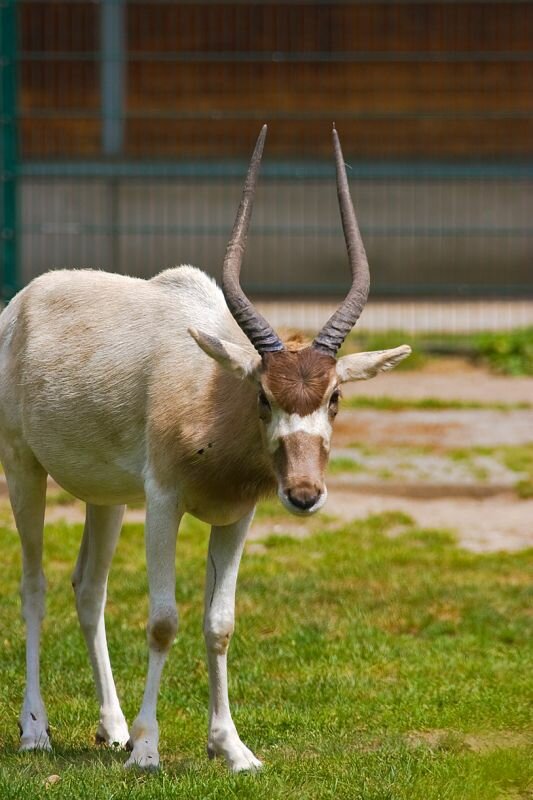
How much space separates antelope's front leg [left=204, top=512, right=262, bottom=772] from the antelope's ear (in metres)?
0.70

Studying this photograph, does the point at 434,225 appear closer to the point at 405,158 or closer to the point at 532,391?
the point at 405,158

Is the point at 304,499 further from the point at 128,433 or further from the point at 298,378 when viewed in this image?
the point at 128,433

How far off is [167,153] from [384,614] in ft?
38.1

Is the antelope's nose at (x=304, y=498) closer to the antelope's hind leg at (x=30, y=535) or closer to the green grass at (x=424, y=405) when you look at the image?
the antelope's hind leg at (x=30, y=535)

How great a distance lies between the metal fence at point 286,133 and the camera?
1691 cm

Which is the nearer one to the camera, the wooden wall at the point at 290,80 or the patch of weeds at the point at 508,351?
the patch of weeds at the point at 508,351

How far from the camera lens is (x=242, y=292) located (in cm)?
494

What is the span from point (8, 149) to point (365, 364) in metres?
8.44

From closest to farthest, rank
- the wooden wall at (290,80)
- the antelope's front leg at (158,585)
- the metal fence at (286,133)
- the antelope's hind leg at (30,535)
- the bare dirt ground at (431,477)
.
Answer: the antelope's front leg at (158,585)
the antelope's hind leg at (30,535)
the bare dirt ground at (431,477)
the metal fence at (286,133)
the wooden wall at (290,80)

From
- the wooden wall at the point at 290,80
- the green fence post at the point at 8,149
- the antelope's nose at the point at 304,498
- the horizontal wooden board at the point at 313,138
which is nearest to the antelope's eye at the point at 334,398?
the antelope's nose at the point at 304,498

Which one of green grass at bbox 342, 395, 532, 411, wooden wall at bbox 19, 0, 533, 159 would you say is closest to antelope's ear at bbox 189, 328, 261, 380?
green grass at bbox 342, 395, 532, 411

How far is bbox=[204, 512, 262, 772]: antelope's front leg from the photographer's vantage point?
5051 mm

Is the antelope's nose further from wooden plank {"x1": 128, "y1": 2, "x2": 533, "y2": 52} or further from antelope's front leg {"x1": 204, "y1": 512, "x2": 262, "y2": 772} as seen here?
wooden plank {"x1": 128, "y1": 2, "x2": 533, "y2": 52}

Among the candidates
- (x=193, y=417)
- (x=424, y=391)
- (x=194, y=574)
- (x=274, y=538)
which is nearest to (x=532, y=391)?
A: (x=424, y=391)
